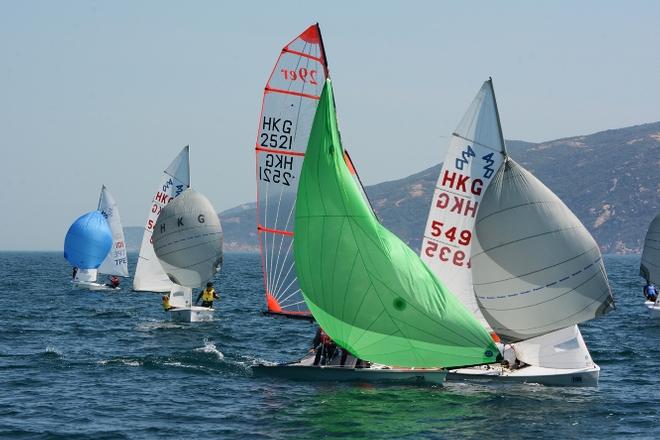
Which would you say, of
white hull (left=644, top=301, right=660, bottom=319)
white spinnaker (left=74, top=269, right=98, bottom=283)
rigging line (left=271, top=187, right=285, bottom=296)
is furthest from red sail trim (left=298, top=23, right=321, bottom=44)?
white spinnaker (left=74, top=269, right=98, bottom=283)

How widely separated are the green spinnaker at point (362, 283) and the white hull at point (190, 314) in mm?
20577

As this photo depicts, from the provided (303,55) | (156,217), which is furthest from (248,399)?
(156,217)

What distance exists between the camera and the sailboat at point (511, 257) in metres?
25.1

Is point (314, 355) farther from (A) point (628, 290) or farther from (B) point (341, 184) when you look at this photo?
(A) point (628, 290)

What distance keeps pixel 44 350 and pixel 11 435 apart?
553 inches

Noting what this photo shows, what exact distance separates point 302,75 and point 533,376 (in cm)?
1073

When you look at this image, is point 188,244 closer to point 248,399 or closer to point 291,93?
point 291,93

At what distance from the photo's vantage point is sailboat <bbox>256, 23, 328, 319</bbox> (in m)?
29.2

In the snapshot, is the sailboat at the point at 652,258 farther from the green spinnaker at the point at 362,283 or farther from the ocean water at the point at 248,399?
the green spinnaker at the point at 362,283

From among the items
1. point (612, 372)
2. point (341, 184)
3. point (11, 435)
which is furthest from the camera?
point (612, 372)

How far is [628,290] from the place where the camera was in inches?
3199

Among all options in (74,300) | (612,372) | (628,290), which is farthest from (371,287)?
(628,290)

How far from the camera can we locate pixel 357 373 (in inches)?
1054

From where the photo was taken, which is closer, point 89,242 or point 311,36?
point 311,36
